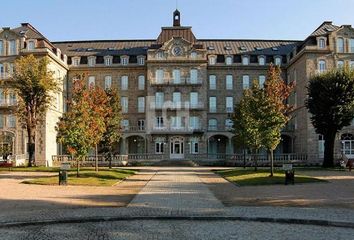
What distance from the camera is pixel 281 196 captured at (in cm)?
1794

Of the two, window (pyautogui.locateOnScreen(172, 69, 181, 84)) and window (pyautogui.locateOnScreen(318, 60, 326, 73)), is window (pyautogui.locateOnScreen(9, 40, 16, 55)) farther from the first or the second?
window (pyautogui.locateOnScreen(318, 60, 326, 73))

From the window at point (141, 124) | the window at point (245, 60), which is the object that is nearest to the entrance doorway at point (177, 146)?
the window at point (141, 124)

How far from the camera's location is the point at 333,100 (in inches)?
1646

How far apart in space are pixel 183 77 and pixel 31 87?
22.4 metres

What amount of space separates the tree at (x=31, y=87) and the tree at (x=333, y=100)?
24.9 m

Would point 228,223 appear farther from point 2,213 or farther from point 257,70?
point 257,70

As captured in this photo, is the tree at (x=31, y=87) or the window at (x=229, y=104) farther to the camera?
the window at (x=229, y=104)

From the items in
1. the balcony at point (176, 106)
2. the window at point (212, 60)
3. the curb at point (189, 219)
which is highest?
the window at point (212, 60)

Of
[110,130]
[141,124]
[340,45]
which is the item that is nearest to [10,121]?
[141,124]

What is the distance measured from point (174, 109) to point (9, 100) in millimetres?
20356

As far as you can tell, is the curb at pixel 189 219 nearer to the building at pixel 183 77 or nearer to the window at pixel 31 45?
the building at pixel 183 77

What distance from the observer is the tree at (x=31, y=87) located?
4378cm

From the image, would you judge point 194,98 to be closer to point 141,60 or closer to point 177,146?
point 177,146

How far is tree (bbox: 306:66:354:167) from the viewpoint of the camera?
137 ft
